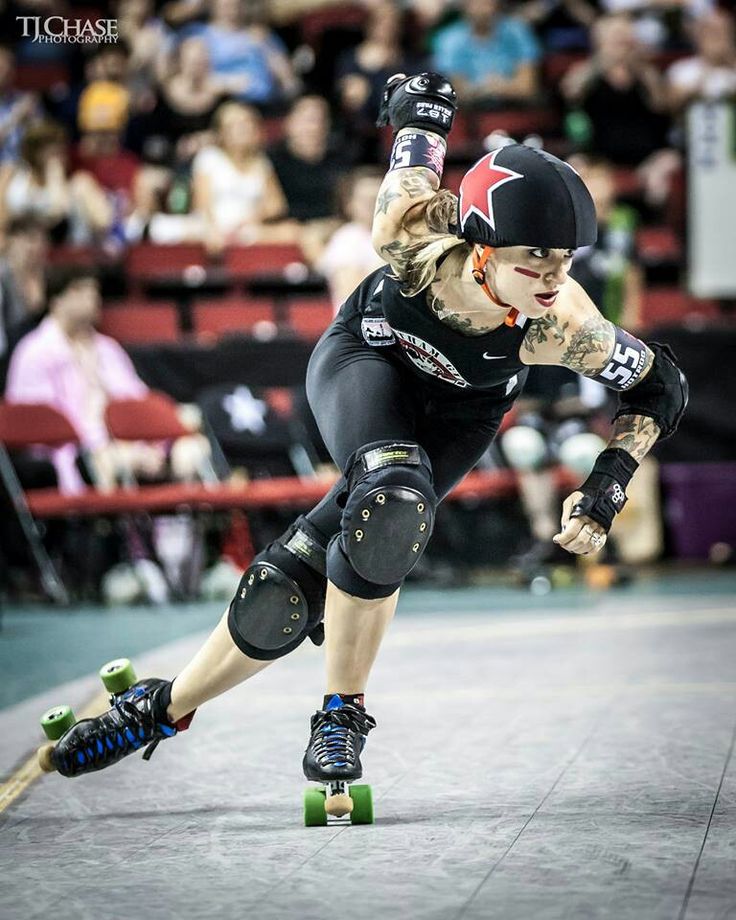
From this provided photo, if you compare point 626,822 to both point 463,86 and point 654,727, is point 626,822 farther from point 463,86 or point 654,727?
point 463,86

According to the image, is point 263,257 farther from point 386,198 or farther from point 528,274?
point 528,274

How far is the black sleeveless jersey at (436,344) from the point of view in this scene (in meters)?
3.04

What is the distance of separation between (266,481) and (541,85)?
426cm

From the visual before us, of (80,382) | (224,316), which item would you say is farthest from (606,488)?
(224,316)

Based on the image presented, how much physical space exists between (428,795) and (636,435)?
87 centimetres

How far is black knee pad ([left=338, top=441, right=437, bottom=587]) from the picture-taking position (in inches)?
113

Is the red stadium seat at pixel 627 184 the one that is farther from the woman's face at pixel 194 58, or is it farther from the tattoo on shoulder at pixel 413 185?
the tattoo on shoulder at pixel 413 185

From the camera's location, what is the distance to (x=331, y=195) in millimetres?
9828

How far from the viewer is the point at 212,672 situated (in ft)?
10.5

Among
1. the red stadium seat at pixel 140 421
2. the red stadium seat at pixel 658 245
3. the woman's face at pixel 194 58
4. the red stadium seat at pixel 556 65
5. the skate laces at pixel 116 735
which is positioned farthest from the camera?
the red stadium seat at pixel 556 65

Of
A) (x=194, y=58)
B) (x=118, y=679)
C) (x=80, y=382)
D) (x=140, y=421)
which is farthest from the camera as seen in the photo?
(x=194, y=58)

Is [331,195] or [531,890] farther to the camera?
[331,195]

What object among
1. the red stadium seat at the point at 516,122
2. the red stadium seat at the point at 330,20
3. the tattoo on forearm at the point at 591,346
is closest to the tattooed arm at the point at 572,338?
the tattoo on forearm at the point at 591,346

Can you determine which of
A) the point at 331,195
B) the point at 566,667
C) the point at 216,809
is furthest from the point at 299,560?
the point at 331,195
